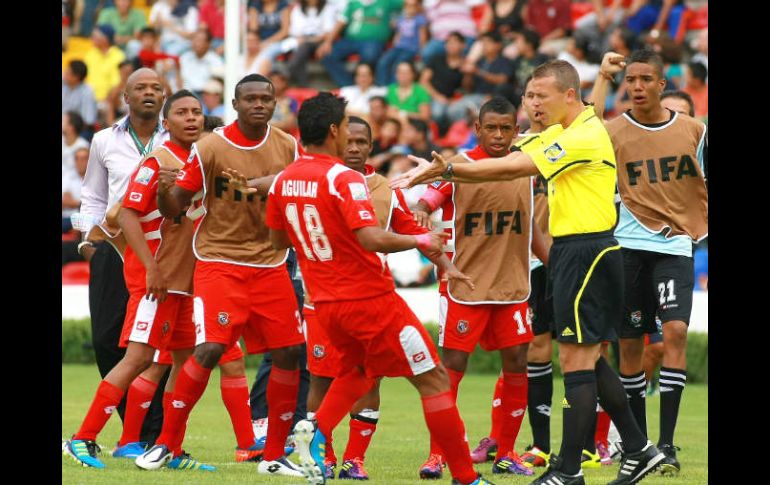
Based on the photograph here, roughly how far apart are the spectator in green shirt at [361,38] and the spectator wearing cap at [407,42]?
0.43 metres

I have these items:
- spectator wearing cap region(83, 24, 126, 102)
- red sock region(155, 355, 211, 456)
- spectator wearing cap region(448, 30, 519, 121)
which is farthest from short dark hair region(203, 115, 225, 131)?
spectator wearing cap region(83, 24, 126, 102)

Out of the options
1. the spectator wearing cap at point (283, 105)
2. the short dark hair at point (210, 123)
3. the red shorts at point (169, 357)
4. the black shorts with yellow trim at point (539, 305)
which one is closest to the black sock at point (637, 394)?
the black shorts with yellow trim at point (539, 305)

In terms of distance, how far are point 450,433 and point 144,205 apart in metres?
2.91

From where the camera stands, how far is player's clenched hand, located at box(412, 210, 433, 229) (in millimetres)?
8583

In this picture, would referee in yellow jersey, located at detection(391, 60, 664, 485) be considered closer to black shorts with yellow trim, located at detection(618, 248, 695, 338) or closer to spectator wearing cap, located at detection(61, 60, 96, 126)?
black shorts with yellow trim, located at detection(618, 248, 695, 338)

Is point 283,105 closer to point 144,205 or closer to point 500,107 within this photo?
point 500,107

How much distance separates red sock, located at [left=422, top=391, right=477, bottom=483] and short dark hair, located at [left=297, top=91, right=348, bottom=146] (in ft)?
5.27

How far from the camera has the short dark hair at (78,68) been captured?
22609 millimetres

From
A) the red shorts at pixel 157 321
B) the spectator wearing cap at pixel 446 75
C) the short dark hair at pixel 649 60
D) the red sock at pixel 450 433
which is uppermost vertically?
the spectator wearing cap at pixel 446 75

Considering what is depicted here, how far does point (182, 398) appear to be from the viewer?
8555 mm

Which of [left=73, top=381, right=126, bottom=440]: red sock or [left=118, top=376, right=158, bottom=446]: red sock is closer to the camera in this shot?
[left=73, top=381, right=126, bottom=440]: red sock

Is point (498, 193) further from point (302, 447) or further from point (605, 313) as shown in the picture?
point (302, 447)

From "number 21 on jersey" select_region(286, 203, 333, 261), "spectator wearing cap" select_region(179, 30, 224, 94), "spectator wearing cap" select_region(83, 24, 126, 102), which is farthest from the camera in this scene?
"spectator wearing cap" select_region(83, 24, 126, 102)

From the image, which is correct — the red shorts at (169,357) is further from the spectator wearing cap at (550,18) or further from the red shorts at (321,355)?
the spectator wearing cap at (550,18)
